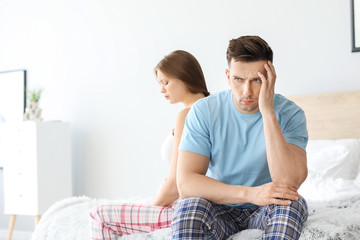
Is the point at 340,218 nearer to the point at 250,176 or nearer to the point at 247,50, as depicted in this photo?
the point at 250,176

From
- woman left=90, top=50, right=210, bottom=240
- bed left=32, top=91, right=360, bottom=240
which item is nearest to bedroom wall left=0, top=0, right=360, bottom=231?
bed left=32, top=91, right=360, bottom=240

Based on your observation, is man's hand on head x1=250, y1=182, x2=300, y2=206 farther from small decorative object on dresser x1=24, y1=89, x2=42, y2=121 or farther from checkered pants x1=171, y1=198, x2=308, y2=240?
small decorative object on dresser x1=24, y1=89, x2=42, y2=121

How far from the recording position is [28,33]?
13.2ft

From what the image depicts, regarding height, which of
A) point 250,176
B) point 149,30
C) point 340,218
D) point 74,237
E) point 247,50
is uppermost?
point 149,30

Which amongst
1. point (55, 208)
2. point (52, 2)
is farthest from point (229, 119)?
point (52, 2)

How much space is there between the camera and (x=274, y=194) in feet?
4.46

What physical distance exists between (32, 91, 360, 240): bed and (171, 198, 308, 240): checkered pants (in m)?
0.06

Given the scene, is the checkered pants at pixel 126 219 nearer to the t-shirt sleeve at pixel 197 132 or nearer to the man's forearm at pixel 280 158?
the t-shirt sleeve at pixel 197 132

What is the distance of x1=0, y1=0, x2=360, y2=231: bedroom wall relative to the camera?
291 cm

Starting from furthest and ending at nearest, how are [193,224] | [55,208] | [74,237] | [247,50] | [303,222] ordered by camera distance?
1. [55,208]
2. [74,237]
3. [247,50]
4. [303,222]
5. [193,224]

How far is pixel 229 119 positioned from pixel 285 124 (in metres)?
0.20

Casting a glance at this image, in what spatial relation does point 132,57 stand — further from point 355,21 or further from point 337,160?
point 337,160

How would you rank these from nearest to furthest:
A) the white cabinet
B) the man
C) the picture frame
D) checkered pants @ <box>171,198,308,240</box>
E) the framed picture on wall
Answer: checkered pants @ <box>171,198,308,240</box> → the man → the framed picture on wall → the white cabinet → the picture frame

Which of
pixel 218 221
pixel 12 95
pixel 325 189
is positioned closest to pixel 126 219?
pixel 218 221
